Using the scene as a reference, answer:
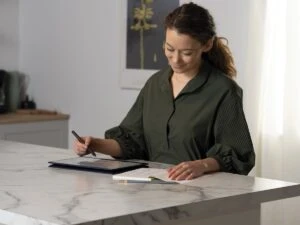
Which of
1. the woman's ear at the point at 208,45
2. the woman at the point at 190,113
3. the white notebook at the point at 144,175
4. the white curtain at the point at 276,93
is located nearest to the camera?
the white notebook at the point at 144,175

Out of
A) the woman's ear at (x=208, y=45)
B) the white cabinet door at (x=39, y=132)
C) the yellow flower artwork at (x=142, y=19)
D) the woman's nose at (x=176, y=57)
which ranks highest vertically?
the yellow flower artwork at (x=142, y=19)

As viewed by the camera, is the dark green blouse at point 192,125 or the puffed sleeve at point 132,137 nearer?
the dark green blouse at point 192,125

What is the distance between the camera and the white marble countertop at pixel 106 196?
156 centimetres

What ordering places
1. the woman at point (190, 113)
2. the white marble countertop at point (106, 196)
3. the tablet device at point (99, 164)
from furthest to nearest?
the woman at point (190, 113) < the tablet device at point (99, 164) < the white marble countertop at point (106, 196)

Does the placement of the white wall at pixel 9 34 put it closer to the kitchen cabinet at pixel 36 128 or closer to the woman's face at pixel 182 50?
the kitchen cabinet at pixel 36 128

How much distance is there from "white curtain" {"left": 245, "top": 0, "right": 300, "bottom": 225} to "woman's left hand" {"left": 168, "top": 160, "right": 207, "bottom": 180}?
1.37m

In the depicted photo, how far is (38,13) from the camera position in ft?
15.8

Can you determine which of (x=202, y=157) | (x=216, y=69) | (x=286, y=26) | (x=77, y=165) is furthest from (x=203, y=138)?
(x=286, y=26)

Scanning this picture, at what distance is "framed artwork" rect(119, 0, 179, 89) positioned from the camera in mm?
4102

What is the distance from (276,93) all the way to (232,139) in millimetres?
1245

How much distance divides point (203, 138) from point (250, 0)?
1382 millimetres

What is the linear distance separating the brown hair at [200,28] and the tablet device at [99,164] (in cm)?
46

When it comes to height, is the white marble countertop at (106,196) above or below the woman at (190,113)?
below

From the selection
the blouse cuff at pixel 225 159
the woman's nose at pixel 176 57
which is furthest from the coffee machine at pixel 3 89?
the blouse cuff at pixel 225 159
